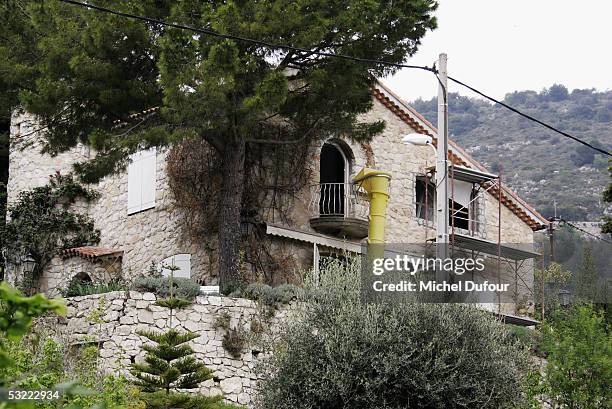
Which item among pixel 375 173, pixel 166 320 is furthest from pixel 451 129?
pixel 166 320

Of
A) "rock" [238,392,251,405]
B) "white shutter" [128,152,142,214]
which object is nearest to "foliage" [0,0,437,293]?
"rock" [238,392,251,405]

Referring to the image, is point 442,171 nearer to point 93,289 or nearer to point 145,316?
point 145,316

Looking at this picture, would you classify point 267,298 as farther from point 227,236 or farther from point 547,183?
point 547,183

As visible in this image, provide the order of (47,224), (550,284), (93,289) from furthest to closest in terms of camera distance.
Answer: (550,284), (47,224), (93,289)

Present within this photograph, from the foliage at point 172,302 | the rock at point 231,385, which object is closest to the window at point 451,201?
the rock at point 231,385

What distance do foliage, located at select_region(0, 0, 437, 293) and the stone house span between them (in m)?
1.79

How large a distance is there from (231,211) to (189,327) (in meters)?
3.30

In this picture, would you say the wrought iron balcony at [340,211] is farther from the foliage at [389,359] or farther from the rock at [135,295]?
the foliage at [389,359]

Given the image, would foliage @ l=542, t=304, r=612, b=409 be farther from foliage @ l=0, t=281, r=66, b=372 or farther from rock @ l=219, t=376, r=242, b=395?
foliage @ l=0, t=281, r=66, b=372

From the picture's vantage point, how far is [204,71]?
17.0 m

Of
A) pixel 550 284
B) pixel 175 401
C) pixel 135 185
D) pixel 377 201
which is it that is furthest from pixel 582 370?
pixel 550 284

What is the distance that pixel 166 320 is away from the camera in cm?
1691

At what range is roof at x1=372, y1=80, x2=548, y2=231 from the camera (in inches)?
941

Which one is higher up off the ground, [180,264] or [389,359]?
[180,264]
